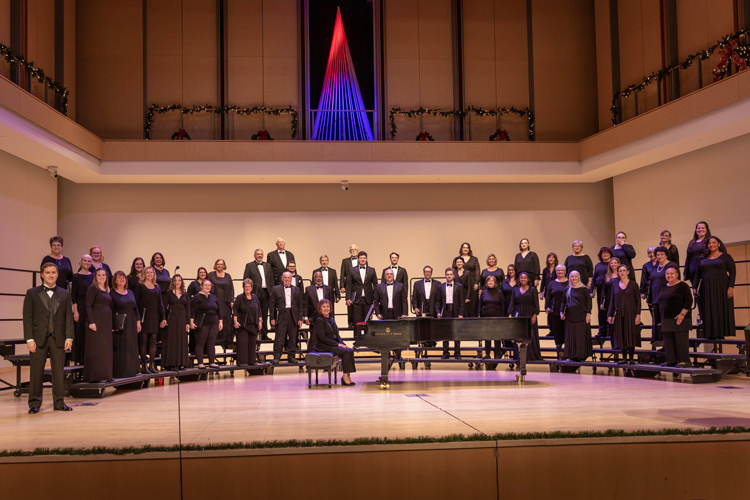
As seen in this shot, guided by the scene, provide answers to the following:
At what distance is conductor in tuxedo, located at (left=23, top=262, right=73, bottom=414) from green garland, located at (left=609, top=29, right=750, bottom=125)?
978 centimetres

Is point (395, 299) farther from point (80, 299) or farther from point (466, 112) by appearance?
point (466, 112)

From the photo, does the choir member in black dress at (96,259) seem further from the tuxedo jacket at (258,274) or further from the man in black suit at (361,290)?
the man in black suit at (361,290)

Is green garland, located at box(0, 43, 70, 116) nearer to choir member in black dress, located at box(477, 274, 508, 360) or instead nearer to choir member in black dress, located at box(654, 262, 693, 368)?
choir member in black dress, located at box(477, 274, 508, 360)

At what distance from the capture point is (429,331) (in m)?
8.07

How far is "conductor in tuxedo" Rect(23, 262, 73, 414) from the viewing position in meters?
6.34

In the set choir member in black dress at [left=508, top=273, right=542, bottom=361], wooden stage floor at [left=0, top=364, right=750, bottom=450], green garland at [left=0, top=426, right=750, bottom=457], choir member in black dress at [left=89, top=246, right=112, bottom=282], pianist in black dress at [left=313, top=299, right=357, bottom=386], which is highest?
choir member in black dress at [left=89, top=246, right=112, bottom=282]

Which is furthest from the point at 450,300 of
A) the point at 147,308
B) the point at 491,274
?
the point at 147,308

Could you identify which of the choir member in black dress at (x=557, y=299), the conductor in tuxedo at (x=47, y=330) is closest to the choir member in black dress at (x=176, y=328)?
the conductor in tuxedo at (x=47, y=330)

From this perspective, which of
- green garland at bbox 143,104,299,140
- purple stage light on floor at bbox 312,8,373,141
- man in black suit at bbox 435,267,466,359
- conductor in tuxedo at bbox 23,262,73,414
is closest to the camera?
conductor in tuxedo at bbox 23,262,73,414

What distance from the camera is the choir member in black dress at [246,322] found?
9695 mm

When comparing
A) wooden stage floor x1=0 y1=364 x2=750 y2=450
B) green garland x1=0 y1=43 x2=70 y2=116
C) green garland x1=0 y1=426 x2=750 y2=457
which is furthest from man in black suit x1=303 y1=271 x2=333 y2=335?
green garland x1=0 y1=43 x2=70 y2=116

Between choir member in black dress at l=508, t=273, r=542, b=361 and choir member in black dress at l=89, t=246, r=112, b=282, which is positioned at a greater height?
choir member in black dress at l=89, t=246, r=112, b=282

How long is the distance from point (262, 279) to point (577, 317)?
4.86 metres

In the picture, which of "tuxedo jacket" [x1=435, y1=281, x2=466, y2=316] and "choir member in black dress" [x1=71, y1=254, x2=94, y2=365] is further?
"tuxedo jacket" [x1=435, y1=281, x2=466, y2=316]
